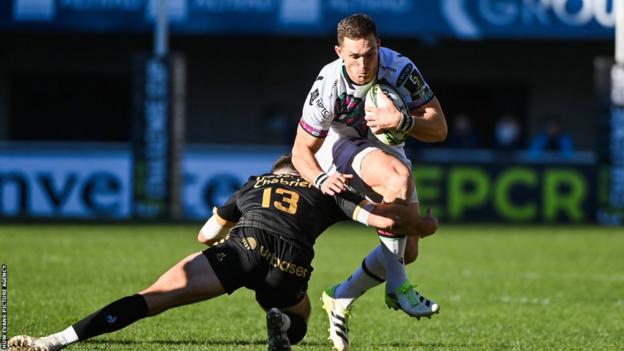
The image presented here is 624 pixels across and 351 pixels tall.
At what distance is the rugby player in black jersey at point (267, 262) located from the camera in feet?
21.6

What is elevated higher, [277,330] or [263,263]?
[263,263]

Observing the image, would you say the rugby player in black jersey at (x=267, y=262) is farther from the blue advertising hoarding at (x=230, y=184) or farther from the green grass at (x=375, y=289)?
the blue advertising hoarding at (x=230, y=184)

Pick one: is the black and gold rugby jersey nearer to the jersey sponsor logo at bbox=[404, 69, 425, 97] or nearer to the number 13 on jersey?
the number 13 on jersey

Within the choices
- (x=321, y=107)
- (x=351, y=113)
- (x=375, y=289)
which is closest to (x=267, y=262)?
(x=321, y=107)

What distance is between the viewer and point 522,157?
2053cm

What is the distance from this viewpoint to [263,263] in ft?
22.7

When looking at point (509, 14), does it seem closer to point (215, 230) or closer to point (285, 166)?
point (285, 166)

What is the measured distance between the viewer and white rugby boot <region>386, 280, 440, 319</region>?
7328 mm

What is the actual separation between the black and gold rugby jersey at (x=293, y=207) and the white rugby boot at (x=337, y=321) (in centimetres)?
75

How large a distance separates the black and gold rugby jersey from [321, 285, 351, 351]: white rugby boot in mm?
754

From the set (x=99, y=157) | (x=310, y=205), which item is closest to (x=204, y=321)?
(x=310, y=205)

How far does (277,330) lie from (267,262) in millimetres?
517

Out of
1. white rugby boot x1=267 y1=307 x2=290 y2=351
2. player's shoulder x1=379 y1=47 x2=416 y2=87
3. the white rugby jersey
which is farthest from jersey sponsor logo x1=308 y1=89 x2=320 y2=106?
white rugby boot x1=267 y1=307 x2=290 y2=351

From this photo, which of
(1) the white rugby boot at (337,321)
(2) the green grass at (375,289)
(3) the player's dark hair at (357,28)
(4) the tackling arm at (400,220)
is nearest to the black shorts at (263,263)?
(4) the tackling arm at (400,220)
